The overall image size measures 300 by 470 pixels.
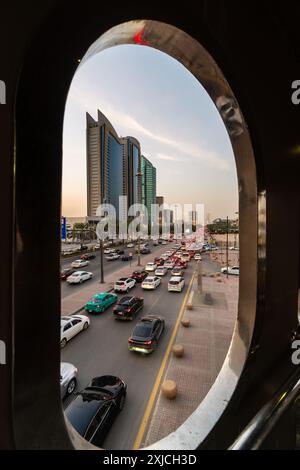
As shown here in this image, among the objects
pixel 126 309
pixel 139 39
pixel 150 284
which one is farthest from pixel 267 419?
pixel 150 284

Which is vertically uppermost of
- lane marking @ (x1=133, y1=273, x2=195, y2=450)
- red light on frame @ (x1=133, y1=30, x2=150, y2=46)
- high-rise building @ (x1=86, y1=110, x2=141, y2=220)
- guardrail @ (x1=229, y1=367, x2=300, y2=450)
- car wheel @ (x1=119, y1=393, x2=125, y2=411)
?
high-rise building @ (x1=86, y1=110, x2=141, y2=220)

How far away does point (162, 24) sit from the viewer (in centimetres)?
273

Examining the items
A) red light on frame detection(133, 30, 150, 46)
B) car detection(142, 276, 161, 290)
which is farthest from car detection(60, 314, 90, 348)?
red light on frame detection(133, 30, 150, 46)

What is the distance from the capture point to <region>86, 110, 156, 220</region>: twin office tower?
6275 centimetres

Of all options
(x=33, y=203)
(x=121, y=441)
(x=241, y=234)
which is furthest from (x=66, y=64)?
(x=121, y=441)

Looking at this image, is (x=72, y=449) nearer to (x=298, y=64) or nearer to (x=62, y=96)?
(x=62, y=96)

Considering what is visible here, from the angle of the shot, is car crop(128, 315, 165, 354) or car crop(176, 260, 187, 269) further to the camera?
car crop(176, 260, 187, 269)

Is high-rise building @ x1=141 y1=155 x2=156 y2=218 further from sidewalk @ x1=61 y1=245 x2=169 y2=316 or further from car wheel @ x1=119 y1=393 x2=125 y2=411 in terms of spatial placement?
car wheel @ x1=119 y1=393 x2=125 y2=411

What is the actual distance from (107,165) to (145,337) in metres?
62.8

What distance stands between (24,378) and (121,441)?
3700mm

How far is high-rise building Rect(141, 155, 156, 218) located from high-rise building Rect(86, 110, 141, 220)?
44.3 ft

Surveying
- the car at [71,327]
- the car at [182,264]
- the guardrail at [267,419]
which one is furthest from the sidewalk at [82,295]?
the guardrail at [267,419]

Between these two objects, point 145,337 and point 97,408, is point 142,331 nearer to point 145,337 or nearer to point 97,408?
point 145,337
